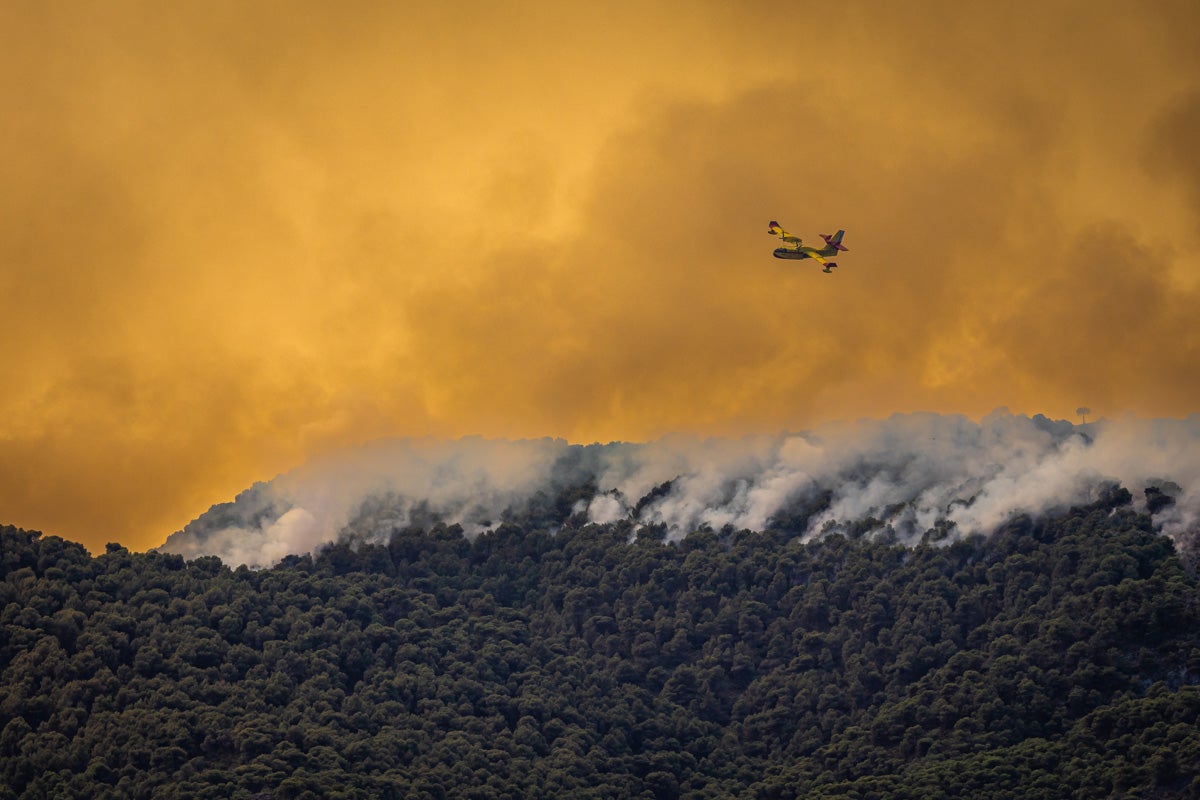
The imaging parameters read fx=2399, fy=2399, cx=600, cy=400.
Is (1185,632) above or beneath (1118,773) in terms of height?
above

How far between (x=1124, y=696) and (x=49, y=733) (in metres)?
87.7

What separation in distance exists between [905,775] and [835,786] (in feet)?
18.7

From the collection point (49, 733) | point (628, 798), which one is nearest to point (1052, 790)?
point (628, 798)

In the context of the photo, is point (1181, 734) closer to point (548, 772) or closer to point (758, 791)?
point (758, 791)

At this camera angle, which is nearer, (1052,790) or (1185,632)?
(1052,790)

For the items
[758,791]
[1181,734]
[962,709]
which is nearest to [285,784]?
[758,791]

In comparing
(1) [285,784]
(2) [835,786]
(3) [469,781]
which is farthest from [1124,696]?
(1) [285,784]

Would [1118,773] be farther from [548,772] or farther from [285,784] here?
[285,784]

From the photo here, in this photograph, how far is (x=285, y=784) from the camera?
616ft

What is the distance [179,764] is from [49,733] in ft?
37.2

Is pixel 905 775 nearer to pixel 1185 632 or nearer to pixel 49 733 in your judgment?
pixel 1185 632

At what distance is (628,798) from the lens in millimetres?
198625

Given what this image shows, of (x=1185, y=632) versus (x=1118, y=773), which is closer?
(x=1118, y=773)

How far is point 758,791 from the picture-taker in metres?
199
